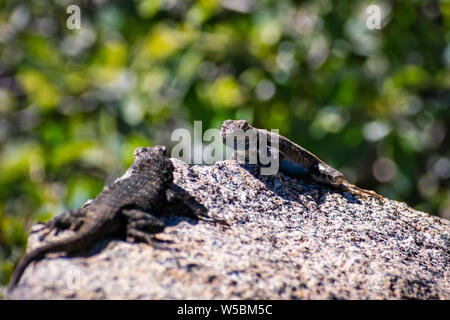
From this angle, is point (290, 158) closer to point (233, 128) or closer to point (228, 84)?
point (233, 128)

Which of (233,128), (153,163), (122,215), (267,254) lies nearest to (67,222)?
(122,215)

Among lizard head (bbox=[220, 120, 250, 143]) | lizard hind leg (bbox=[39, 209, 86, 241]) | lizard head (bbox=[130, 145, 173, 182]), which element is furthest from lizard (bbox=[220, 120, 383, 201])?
lizard hind leg (bbox=[39, 209, 86, 241])

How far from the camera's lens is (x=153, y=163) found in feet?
14.2

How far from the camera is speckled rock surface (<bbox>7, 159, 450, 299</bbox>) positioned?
315 centimetres

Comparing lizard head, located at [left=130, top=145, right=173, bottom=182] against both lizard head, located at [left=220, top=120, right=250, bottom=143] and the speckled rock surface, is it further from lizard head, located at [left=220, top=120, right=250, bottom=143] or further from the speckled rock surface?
lizard head, located at [left=220, top=120, right=250, bottom=143]

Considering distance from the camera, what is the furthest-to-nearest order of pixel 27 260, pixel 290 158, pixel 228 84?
pixel 228 84, pixel 290 158, pixel 27 260

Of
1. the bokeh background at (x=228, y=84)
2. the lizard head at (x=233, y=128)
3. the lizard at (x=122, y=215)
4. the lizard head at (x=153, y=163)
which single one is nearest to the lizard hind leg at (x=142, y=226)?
the lizard at (x=122, y=215)

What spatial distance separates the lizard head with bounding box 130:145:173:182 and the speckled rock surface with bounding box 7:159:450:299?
155 millimetres

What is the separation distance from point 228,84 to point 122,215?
409cm

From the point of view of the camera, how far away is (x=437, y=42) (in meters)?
7.73
